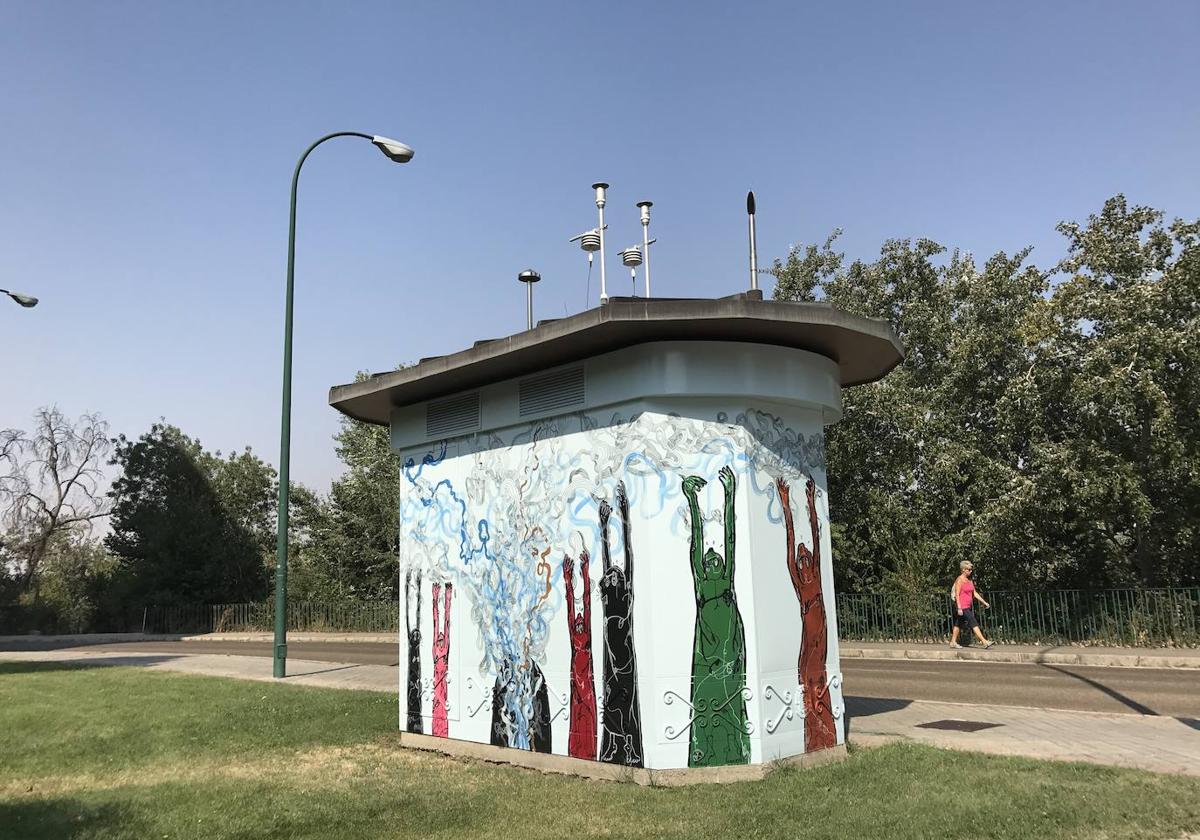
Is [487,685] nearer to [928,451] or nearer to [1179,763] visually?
[1179,763]

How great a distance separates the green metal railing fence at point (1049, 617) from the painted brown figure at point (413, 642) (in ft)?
51.2

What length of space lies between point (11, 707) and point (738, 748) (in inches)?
435

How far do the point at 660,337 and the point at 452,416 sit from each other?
3.02 metres

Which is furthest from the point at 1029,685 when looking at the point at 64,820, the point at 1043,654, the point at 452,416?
the point at 64,820

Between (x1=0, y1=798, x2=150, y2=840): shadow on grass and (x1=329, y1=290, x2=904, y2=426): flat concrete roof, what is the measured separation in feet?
15.6

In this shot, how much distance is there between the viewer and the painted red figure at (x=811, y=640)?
8156mm

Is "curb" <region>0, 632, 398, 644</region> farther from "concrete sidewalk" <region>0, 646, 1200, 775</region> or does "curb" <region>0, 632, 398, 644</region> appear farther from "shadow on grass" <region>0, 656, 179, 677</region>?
"concrete sidewalk" <region>0, 646, 1200, 775</region>

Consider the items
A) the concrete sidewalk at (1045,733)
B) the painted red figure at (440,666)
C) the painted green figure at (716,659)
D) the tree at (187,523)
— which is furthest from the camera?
the tree at (187,523)

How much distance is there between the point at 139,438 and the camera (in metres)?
44.7

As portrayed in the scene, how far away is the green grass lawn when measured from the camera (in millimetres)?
6012

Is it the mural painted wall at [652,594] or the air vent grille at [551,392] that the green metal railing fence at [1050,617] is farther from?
the air vent grille at [551,392]

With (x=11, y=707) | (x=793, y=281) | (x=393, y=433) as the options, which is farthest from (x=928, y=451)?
(x=11, y=707)

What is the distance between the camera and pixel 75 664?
20750 mm

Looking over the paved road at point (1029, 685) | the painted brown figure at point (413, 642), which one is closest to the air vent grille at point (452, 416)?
the painted brown figure at point (413, 642)
